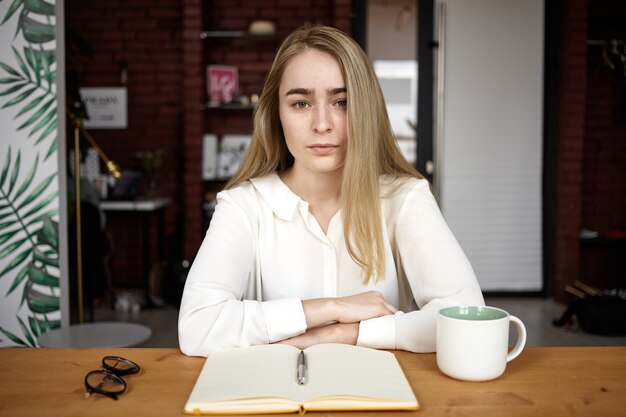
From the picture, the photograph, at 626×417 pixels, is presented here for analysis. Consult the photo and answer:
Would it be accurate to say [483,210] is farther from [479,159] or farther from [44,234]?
[44,234]

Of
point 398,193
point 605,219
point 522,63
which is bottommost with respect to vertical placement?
point 605,219

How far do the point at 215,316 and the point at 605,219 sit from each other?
4862mm

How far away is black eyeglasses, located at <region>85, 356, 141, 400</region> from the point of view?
34.3 inches

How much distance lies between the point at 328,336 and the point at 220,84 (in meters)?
4.39

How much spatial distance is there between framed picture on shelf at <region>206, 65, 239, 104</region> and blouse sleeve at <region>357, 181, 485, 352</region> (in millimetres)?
3964

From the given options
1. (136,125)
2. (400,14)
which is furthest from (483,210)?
(136,125)

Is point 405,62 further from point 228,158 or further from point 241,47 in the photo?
point 228,158

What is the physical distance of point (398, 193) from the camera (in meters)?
1.55

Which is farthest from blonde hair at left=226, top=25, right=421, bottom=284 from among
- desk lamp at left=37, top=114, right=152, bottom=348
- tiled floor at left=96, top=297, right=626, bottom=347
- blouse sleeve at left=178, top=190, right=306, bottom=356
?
tiled floor at left=96, top=297, right=626, bottom=347

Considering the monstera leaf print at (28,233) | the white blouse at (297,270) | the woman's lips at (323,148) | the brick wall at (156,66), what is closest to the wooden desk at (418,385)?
the white blouse at (297,270)

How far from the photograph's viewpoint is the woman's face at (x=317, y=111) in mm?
1434

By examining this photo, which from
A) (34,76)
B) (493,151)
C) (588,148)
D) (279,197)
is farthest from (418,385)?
(588,148)

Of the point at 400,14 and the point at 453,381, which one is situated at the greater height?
the point at 400,14

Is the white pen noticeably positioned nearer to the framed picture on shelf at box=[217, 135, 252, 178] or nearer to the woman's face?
the woman's face
